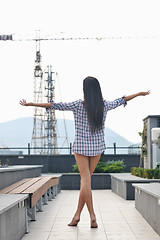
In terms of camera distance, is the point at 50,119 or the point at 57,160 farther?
the point at 50,119

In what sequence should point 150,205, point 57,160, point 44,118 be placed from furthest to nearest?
point 44,118, point 57,160, point 150,205

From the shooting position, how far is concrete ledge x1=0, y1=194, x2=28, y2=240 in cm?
390

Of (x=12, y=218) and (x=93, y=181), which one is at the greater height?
(x=12, y=218)

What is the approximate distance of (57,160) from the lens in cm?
1706

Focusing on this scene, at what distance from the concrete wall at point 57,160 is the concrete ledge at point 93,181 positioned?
2853 millimetres

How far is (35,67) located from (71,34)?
1457 cm

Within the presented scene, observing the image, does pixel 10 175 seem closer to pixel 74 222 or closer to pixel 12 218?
pixel 74 222

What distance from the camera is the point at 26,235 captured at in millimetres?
5039

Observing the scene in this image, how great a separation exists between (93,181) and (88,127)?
29.5 ft

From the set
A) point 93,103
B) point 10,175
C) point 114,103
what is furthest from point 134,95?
point 10,175

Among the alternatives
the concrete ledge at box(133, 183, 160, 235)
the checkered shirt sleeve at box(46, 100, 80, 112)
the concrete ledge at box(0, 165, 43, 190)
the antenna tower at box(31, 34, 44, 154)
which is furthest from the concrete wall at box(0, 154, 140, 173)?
the antenna tower at box(31, 34, 44, 154)

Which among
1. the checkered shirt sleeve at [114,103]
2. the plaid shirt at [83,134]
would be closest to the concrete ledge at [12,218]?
the plaid shirt at [83,134]

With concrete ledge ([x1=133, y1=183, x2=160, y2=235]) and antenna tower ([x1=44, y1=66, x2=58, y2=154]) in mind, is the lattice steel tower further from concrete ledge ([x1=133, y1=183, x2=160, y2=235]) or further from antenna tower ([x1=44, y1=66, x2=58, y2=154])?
concrete ledge ([x1=133, y1=183, x2=160, y2=235])

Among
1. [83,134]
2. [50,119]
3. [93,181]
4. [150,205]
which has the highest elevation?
[50,119]
